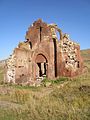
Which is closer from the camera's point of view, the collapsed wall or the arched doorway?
the collapsed wall

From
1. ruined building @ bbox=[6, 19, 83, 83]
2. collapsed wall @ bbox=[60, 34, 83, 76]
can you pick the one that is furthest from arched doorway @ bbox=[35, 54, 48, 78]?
collapsed wall @ bbox=[60, 34, 83, 76]

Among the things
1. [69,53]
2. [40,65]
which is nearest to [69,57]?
[69,53]

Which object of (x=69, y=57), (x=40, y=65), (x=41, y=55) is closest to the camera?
(x=69, y=57)

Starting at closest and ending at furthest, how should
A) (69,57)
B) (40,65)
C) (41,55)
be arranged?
(69,57) → (41,55) → (40,65)

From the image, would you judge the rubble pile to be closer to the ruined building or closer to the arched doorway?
the ruined building

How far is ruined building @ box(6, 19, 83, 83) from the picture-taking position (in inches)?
1097

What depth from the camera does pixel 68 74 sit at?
27125mm

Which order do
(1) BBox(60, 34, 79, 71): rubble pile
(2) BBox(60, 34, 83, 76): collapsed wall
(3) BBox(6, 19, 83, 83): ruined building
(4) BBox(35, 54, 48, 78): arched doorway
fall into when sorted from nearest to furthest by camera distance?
(2) BBox(60, 34, 83, 76): collapsed wall < (1) BBox(60, 34, 79, 71): rubble pile < (3) BBox(6, 19, 83, 83): ruined building < (4) BBox(35, 54, 48, 78): arched doorway

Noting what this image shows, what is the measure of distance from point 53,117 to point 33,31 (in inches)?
884

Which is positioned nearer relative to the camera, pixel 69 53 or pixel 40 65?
pixel 69 53

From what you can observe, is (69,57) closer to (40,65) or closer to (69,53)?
(69,53)

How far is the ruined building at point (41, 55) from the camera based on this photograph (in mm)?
27859

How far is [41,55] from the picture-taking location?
1155 inches

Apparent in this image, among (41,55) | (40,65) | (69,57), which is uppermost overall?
(41,55)
